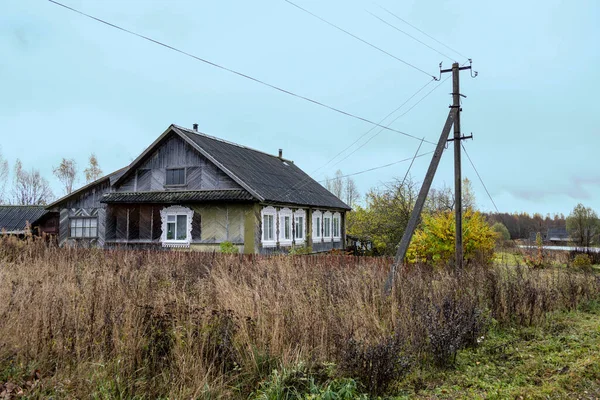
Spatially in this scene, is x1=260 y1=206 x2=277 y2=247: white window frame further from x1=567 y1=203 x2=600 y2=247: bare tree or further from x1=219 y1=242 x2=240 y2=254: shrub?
x1=567 y1=203 x2=600 y2=247: bare tree

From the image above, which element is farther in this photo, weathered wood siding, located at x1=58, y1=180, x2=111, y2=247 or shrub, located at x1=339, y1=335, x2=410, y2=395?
weathered wood siding, located at x1=58, y1=180, x2=111, y2=247

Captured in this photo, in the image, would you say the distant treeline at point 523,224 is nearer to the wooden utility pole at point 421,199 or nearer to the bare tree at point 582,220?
the bare tree at point 582,220

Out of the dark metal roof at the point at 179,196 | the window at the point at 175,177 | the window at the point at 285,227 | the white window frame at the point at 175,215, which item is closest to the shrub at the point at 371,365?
the dark metal roof at the point at 179,196

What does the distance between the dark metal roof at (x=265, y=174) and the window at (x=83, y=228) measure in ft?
25.3

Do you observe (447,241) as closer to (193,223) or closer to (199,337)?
(199,337)

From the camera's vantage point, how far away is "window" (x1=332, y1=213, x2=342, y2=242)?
2931cm

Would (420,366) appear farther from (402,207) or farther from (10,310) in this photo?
(402,207)

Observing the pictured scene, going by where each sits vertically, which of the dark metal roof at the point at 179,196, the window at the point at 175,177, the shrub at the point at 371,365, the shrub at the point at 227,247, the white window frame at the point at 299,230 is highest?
the window at the point at 175,177

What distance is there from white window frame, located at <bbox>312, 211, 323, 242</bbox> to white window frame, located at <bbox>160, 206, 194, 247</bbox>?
7.70m

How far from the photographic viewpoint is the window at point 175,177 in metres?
21.5

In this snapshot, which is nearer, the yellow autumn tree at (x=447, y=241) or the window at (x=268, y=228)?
the yellow autumn tree at (x=447, y=241)

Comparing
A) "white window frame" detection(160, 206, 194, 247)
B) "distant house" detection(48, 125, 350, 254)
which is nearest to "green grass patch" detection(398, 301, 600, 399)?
"distant house" detection(48, 125, 350, 254)

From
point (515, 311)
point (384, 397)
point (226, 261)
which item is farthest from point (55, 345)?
point (515, 311)

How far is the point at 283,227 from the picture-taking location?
22.2 m
